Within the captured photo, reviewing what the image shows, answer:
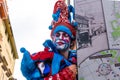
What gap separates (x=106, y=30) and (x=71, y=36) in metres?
0.49

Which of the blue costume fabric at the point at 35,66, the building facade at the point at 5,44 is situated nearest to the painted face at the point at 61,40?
the blue costume fabric at the point at 35,66

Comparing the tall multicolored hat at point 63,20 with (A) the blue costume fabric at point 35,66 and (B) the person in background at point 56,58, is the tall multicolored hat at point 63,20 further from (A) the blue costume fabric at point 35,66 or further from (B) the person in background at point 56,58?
(A) the blue costume fabric at point 35,66

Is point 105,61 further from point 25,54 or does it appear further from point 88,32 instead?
point 25,54

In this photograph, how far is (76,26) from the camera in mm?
5035

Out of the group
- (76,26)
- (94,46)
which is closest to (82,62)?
(94,46)

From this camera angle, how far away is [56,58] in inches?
189

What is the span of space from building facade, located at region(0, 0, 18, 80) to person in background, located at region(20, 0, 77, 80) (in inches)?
458

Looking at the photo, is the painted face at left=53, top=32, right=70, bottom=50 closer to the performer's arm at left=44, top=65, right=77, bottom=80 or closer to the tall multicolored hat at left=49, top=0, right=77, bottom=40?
the tall multicolored hat at left=49, top=0, right=77, bottom=40

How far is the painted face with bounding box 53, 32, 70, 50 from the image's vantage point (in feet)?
16.2

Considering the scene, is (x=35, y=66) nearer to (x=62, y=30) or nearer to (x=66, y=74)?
(x=66, y=74)

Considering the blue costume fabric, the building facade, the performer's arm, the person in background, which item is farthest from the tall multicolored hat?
the building facade

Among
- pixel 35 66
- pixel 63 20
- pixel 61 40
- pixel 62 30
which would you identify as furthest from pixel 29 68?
pixel 63 20

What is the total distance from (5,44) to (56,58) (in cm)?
1520

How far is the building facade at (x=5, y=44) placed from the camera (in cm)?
1722
